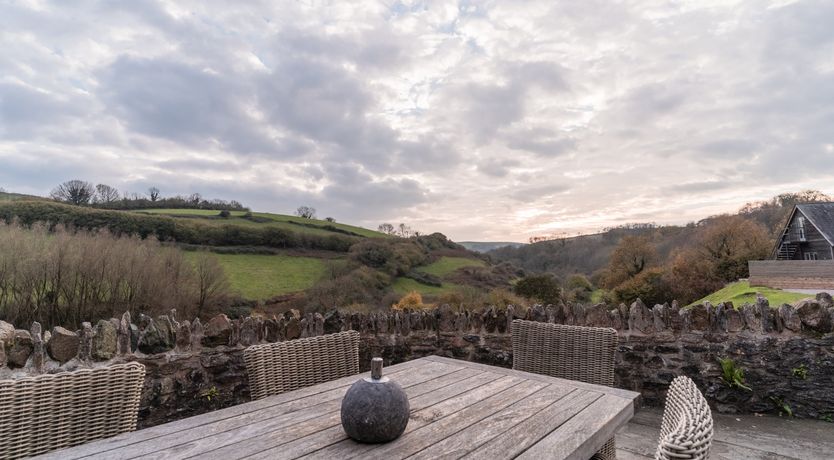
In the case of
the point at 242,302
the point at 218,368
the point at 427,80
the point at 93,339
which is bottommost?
the point at 242,302

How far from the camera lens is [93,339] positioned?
2508 millimetres

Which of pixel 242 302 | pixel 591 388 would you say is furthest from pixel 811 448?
pixel 242 302

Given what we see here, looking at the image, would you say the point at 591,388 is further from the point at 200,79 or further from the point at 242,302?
the point at 242,302

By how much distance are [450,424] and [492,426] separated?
142mm

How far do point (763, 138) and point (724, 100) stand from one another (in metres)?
1.64

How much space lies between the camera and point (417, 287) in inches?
637

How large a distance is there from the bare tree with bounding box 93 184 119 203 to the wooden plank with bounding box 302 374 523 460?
15.4 m

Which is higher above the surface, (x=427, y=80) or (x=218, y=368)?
(x=427, y=80)

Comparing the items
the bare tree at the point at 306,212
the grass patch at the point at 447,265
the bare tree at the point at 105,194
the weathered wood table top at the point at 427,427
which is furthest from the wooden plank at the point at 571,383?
the bare tree at the point at 306,212

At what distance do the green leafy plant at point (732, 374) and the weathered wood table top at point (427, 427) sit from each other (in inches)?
87.3

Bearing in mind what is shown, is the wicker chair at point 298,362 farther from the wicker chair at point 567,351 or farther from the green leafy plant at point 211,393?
the green leafy plant at point 211,393

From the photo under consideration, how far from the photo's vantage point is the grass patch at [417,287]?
50.4 ft

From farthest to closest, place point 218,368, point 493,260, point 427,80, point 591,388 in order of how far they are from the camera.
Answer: point 493,260, point 427,80, point 218,368, point 591,388

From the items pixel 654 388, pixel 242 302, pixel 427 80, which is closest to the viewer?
pixel 654 388
